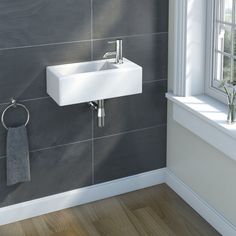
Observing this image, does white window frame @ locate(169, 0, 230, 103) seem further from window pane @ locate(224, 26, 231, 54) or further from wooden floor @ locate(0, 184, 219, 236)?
wooden floor @ locate(0, 184, 219, 236)

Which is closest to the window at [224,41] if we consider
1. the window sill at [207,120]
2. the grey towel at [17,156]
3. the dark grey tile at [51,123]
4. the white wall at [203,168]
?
the window sill at [207,120]

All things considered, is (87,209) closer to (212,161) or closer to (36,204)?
(36,204)

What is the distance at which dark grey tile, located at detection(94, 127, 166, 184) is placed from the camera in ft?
12.4

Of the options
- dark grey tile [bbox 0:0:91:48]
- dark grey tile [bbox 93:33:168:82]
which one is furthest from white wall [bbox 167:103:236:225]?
dark grey tile [bbox 0:0:91:48]

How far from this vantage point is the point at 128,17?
356 centimetres

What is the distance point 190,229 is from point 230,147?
0.71 metres

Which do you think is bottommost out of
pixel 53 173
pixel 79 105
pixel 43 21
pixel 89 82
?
pixel 53 173

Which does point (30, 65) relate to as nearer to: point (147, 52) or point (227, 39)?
point (147, 52)

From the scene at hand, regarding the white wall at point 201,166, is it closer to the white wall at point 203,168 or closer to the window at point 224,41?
the white wall at point 203,168

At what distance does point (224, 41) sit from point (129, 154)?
3.41 feet

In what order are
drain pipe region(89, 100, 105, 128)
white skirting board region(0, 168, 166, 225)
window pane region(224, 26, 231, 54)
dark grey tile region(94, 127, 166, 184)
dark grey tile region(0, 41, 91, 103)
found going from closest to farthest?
dark grey tile region(0, 41, 91, 103)
window pane region(224, 26, 231, 54)
drain pipe region(89, 100, 105, 128)
white skirting board region(0, 168, 166, 225)
dark grey tile region(94, 127, 166, 184)

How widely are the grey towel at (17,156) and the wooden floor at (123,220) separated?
0.37 metres

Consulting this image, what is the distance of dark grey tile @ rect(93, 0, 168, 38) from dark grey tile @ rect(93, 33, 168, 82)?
0.05 metres

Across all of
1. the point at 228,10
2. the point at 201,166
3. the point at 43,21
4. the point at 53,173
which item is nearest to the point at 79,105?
the point at 53,173
